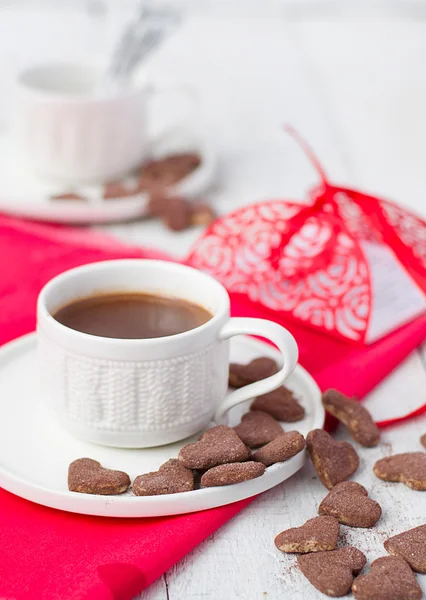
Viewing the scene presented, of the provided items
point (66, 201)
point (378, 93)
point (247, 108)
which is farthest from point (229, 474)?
point (378, 93)

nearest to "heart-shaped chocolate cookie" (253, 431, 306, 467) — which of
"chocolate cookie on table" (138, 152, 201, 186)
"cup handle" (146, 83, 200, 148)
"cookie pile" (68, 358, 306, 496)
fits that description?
"cookie pile" (68, 358, 306, 496)

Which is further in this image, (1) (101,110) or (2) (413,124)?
(2) (413,124)

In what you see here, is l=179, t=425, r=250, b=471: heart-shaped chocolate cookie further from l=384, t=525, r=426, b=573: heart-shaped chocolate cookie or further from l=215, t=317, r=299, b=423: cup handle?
l=384, t=525, r=426, b=573: heart-shaped chocolate cookie

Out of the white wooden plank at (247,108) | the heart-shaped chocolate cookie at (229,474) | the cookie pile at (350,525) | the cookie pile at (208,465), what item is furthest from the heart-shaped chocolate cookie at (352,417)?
the white wooden plank at (247,108)

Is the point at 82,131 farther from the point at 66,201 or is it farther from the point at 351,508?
the point at 351,508

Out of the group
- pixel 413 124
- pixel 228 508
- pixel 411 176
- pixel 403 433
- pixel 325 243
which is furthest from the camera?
pixel 413 124

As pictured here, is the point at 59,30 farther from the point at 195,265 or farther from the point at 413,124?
the point at 195,265

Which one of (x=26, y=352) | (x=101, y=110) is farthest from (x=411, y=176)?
(x=26, y=352)
